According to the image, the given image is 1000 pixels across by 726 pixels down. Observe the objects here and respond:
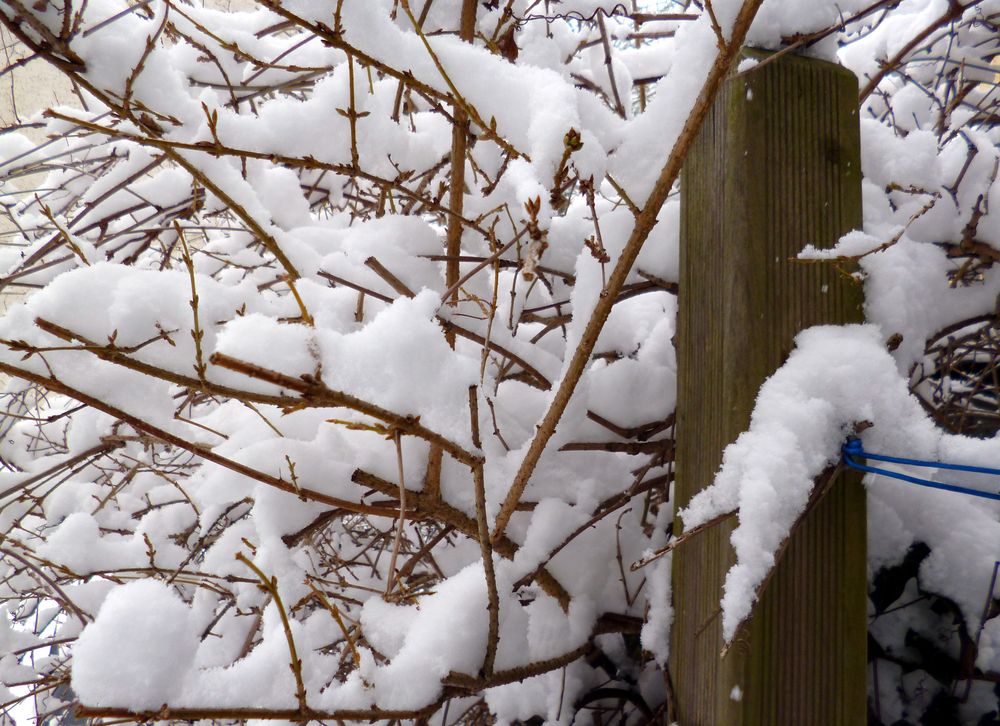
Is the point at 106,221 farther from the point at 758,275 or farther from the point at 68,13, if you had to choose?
the point at 758,275

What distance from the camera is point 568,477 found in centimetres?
112

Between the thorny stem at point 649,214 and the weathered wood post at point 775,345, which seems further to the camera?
the weathered wood post at point 775,345

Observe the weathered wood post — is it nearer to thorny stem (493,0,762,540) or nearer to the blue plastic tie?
the blue plastic tie

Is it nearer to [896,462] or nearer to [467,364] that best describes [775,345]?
[896,462]

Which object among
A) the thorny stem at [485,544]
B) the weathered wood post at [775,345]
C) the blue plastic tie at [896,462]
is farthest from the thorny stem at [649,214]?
the blue plastic tie at [896,462]

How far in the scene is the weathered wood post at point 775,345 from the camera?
0.77 meters

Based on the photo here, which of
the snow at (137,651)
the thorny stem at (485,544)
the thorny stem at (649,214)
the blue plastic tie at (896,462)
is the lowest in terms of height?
the snow at (137,651)

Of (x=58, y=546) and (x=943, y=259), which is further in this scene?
(x=58, y=546)

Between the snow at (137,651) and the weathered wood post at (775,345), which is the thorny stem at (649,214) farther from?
the snow at (137,651)

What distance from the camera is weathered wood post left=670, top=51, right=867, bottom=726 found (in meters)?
0.77

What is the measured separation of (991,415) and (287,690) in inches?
48.6

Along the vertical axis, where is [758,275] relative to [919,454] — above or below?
above

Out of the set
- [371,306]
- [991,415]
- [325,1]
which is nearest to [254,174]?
[371,306]

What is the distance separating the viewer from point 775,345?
32.0 inches
